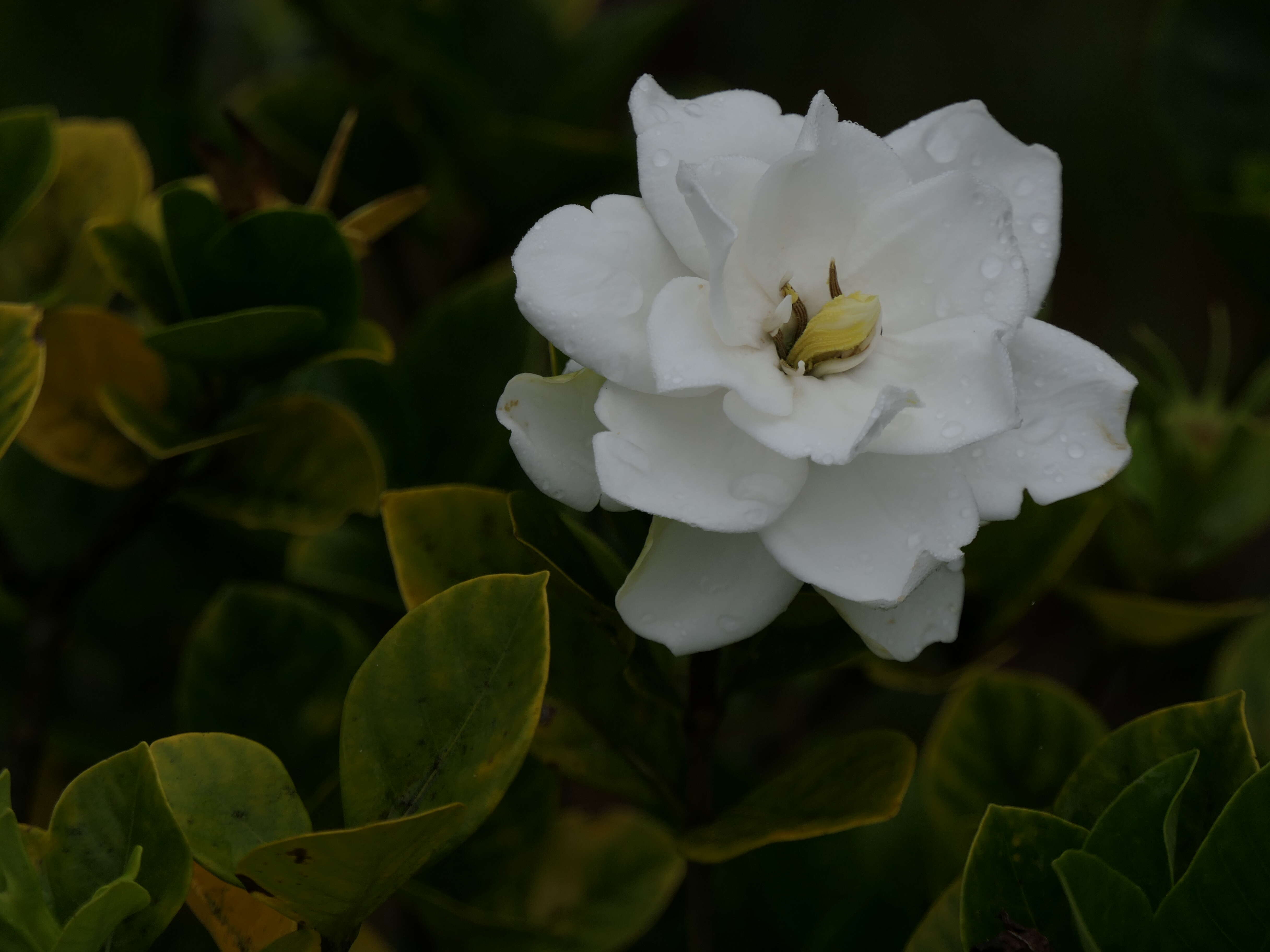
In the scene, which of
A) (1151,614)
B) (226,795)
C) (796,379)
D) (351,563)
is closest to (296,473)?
(351,563)

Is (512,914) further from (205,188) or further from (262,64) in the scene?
(262,64)

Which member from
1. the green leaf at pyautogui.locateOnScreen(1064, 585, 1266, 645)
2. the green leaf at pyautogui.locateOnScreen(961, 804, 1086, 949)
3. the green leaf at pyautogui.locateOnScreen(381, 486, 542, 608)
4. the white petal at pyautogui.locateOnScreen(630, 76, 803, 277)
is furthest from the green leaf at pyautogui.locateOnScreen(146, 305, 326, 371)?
the green leaf at pyautogui.locateOnScreen(1064, 585, 1266, 645)

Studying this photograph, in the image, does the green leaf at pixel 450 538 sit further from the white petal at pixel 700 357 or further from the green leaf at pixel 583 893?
the green leaf at pixel 583 893

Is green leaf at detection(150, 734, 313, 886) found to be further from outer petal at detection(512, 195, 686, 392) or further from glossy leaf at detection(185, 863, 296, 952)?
outer petal at detection(512, 195, 686, 392)

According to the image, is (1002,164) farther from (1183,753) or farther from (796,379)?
(1183,753)

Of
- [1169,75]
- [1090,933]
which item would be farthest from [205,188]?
[1169,75]

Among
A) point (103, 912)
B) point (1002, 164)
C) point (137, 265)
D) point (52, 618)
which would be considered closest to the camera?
point (103, 912)
